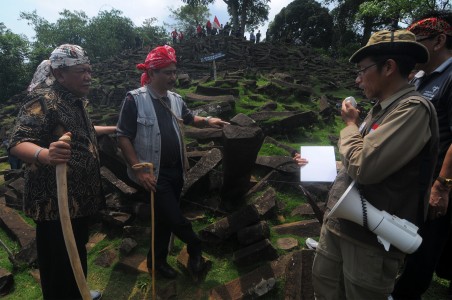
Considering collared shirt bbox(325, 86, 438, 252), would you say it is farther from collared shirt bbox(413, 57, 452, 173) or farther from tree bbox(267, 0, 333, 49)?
tree bbox(267, 0, 333, 49)

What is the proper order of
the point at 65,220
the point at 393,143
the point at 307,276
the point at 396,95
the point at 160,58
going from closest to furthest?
the point at 393,143, the point at 396,95, the point at 65,220, the point at 307,276, the point at 160,58

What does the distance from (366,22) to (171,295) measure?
109 ft

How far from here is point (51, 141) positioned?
250 centimetres

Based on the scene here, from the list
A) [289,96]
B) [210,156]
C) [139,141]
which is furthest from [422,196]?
[289,96]

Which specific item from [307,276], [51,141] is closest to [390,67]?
[307,276]

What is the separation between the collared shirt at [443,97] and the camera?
2.41 meters

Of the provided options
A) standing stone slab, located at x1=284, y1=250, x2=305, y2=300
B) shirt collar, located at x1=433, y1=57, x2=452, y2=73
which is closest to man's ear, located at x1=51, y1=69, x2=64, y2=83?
standing stone slab, located at x1=284, y1=250, x2=305, y2=300

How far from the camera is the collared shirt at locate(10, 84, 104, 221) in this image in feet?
7.86

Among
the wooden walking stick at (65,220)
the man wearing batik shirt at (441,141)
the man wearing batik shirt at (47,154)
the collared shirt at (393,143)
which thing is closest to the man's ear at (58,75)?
the man wearing batik shirt at (47,154)

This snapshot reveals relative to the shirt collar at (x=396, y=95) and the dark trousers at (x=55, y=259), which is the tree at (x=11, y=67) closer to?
the dark trousers at (x=55, y=259)

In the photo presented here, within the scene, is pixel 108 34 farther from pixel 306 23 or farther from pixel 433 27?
pixel 433 27

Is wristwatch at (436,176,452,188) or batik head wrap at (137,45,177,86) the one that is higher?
batik head wrap at (137,45,177,86)

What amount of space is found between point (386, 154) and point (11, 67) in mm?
26937

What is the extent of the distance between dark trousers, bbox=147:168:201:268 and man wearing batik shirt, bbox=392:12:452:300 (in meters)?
2.08
